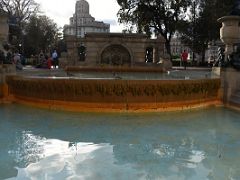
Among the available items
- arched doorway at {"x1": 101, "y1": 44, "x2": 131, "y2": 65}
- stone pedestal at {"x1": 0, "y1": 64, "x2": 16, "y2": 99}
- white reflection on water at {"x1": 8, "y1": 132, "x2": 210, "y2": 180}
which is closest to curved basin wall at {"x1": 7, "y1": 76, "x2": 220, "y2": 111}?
stone pedestal at {"x1": 0, "y1": 64, "x2": 16, "y2": 99}

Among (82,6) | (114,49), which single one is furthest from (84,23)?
(114,49)

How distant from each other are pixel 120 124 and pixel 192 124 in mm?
1699

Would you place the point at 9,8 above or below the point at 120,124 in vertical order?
above

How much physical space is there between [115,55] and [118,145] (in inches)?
879

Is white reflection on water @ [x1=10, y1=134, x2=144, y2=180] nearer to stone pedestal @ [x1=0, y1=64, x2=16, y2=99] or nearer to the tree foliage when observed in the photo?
stone pedestal @ [x1=0, y1=64, x2=16, y2=99]

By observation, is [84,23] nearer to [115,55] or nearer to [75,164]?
[115,55]

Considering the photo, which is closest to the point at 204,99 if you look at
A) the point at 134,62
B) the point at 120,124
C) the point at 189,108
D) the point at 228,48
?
the point at 189,108

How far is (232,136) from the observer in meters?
7.84

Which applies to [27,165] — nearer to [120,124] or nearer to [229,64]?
[120,124]

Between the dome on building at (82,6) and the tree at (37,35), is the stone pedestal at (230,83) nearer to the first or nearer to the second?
the tree at (37,35)

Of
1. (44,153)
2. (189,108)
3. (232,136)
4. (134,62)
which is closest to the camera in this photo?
(44,153)

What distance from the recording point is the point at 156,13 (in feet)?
140

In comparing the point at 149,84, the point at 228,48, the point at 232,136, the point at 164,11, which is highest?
the point at 164,11

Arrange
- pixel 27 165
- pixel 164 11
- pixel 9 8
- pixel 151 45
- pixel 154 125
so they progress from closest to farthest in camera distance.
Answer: pixel 27 165 → pixel 154 125 → pixel 151 45 → pixel 164 11 → pixel 9 8
